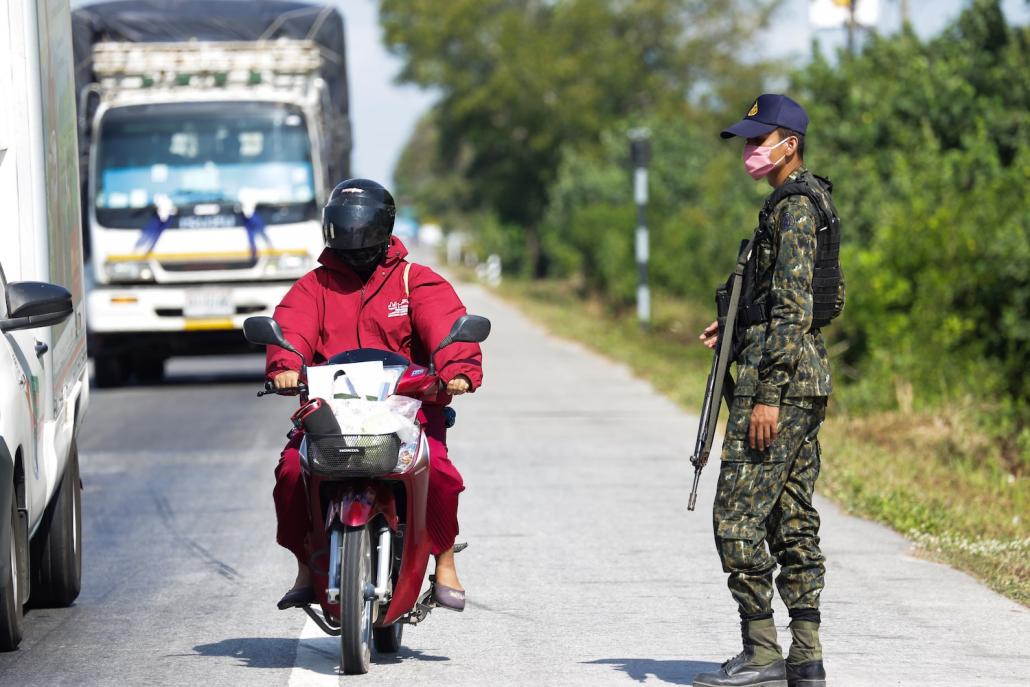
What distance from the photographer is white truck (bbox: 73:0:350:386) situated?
59.4 ft

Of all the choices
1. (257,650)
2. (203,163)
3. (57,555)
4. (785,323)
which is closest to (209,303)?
(203,163)

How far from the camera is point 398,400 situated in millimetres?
5773

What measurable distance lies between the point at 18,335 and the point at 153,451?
7.13 meters

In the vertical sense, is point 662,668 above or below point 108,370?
above

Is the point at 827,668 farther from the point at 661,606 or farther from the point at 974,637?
the point at 661,606

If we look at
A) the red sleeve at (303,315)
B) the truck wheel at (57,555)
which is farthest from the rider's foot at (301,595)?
the truck wheel at (57,555)

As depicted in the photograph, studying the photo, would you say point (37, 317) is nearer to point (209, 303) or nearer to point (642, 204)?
point (209, 303)

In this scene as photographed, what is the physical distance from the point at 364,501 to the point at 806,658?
5.02ft

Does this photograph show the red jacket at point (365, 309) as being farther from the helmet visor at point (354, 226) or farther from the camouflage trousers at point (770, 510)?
the camouflage trousers at point (770, 510)

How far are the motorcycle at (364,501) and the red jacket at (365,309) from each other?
0.24m

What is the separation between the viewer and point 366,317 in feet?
20.4

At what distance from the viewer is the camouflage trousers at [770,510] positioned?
5.67m

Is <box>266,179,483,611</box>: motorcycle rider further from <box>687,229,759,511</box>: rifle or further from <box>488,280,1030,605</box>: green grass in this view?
<box>488,280,1030,605</box>: green grass

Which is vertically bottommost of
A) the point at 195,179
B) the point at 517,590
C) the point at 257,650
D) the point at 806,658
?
the point at 517,590
